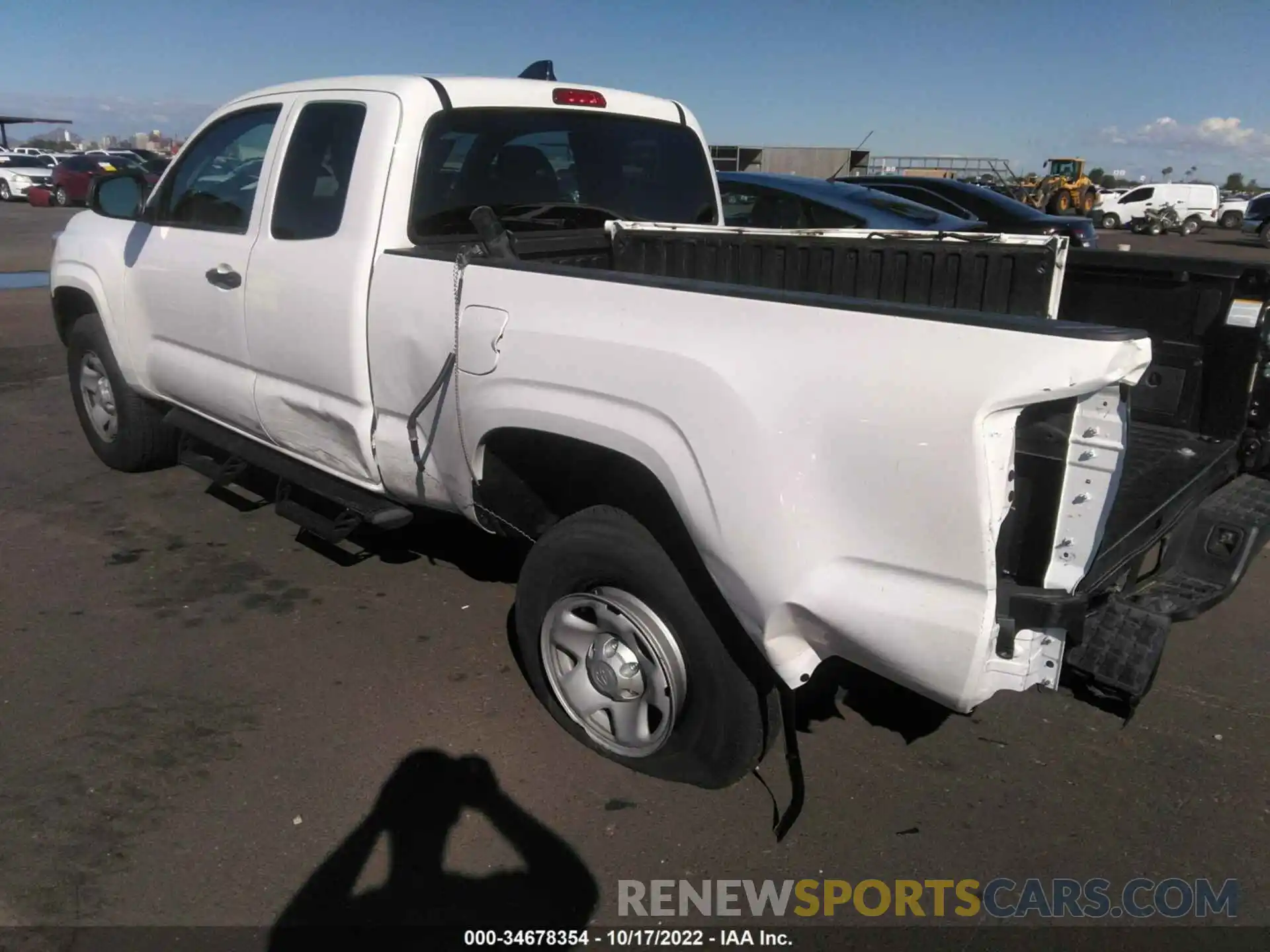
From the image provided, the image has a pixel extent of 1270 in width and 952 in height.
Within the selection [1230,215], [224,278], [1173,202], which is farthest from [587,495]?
[1230,215]

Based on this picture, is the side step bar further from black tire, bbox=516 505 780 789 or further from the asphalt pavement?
black tire, bbox=516 505 780 789

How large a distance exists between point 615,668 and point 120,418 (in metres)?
3.79

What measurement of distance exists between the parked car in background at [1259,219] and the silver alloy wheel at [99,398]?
101ft

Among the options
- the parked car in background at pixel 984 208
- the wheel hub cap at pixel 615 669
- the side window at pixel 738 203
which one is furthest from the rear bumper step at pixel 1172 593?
the parked car in background at pixel 984 208

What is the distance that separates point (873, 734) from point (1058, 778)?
0.59 meters

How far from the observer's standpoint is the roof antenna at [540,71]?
15.3 feet

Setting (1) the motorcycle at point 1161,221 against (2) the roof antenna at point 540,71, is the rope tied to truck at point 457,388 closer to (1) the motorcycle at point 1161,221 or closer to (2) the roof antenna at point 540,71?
(2) the roof antenna at point 540,71

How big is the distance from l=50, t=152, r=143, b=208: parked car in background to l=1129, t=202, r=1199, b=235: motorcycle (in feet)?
103

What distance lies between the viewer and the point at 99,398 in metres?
5.62

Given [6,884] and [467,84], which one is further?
[467,84]

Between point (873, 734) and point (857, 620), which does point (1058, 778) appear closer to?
point (873, 734)

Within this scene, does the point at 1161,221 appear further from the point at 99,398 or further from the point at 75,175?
the point at 99,398

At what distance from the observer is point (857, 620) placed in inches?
90.9

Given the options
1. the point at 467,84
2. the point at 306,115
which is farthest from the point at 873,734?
the point at 306,115
